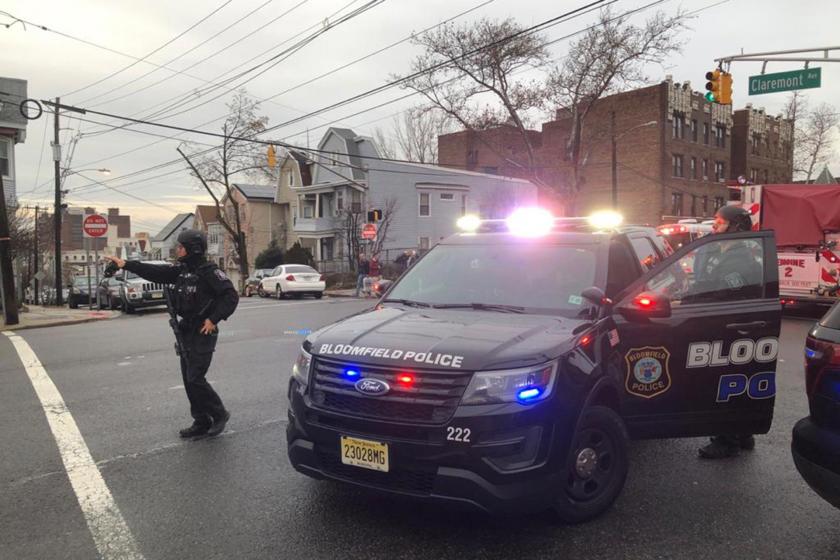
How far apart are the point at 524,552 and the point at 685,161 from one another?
47722 millimetres

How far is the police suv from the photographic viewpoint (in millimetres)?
3111

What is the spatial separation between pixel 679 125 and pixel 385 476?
48.1 metres

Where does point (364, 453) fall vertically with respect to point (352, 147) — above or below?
below

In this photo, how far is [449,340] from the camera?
3398 millimetres

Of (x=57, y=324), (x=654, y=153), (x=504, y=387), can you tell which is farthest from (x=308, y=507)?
(x=654, y=153)

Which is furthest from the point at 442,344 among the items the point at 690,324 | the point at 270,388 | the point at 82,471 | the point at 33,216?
the point at 33,216

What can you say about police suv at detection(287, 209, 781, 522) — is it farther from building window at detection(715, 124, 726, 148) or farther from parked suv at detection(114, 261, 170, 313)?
building window at detection(715, 124, 726, 148)

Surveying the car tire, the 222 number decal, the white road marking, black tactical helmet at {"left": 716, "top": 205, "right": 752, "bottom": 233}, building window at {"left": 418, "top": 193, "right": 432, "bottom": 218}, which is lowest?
the white road marking

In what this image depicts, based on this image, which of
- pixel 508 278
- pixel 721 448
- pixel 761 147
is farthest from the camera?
pixel 761 147

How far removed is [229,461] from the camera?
4.80 meters

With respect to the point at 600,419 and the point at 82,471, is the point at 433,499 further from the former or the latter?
the point at 82,471

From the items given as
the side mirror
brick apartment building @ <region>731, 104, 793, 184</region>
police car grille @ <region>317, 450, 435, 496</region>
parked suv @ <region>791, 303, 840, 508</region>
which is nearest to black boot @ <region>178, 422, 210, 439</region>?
police car grille @ <region>317, 450, 435, 496</region>

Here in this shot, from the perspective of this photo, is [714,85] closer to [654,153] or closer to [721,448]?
[721,448]

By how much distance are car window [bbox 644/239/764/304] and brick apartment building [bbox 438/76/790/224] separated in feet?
120
